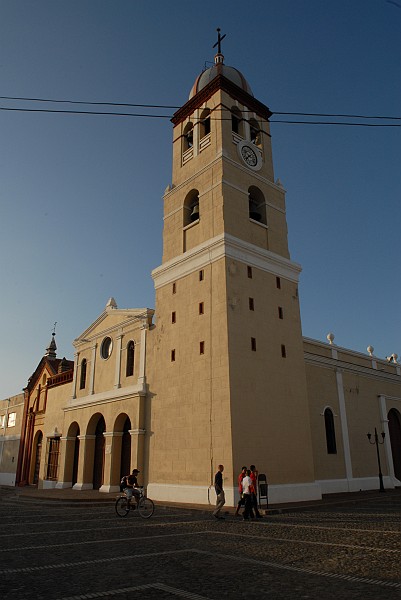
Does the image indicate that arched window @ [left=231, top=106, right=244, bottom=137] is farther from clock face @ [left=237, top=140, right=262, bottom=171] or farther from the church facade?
clock face @ [left=237, top=140, right=262, bottom=171]

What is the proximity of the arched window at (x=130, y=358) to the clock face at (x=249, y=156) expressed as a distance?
38.5ft

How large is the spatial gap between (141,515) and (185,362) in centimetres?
738

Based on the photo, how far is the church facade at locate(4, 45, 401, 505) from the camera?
19.0 meters

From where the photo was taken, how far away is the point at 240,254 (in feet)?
69.2

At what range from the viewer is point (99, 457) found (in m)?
27.2

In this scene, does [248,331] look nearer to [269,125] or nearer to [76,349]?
[269,125]

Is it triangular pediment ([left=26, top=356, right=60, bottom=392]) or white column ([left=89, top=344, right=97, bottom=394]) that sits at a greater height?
triangular pediment ([left=26, top=356, right=60, bottom=392])

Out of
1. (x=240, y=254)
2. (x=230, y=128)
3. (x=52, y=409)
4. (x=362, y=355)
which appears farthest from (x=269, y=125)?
(x=52, y=409)

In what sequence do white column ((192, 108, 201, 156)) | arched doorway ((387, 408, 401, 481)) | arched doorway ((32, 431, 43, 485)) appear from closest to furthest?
white column ((192, 108, 201, 156))
arched doorway ((387, 408, 401, 481))
arched doorway ((32, 431, 43, 485))

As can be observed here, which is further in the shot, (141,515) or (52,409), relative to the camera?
(52,409)

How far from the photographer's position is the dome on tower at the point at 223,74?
85.6ft

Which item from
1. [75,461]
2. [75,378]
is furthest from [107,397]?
[75,461]

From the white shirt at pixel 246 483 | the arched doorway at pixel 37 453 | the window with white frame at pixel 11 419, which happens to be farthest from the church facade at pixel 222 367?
the window with white frame at pixel 11 419

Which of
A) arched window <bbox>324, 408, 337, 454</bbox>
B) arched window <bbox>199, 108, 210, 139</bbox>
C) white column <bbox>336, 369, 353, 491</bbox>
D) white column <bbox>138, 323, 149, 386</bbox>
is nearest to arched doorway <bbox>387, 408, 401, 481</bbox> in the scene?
white column <bbox>336, 369, 353, 491</bbox>
